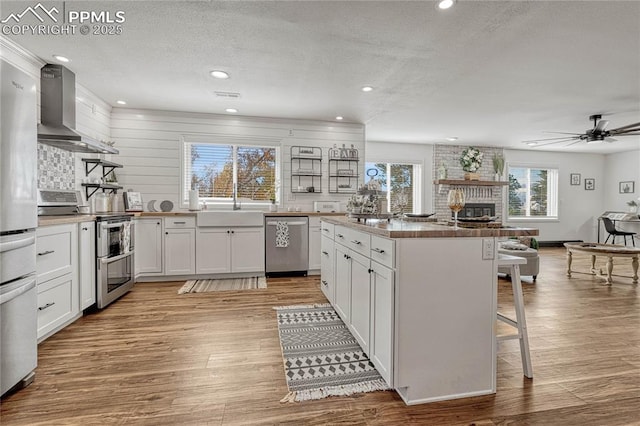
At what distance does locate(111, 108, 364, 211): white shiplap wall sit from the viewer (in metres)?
4.58

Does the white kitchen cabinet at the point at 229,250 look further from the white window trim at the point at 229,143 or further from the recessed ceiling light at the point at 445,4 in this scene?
the recessed ceiling light at the point at 445,4

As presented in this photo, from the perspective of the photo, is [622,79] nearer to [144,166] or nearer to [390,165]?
[390,165]

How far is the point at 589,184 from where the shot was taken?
8.41 meters

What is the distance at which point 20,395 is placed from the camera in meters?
1.72

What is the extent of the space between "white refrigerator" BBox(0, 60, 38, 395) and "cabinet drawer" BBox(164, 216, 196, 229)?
92.5 inches

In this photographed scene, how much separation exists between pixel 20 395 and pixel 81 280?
1.28 meters

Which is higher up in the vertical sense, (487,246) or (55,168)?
(55,168)

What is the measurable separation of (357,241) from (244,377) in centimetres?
117

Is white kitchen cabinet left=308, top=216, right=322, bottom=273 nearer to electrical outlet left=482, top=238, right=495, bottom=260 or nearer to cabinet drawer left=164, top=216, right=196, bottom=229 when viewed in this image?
cabinet drawer left=164, top=216, right=196, bottom=229

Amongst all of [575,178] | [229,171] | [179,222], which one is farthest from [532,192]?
[179,222]

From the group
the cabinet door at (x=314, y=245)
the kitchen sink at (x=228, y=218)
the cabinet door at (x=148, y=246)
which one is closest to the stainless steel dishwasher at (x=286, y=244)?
the cabinet door at (x=314, y=245)


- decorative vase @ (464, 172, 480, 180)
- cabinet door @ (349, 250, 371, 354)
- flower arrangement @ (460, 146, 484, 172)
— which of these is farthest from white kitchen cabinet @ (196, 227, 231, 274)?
decorative vase @ (464, 172, 480, 180)

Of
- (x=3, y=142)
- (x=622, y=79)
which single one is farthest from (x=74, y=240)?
(x=622, y=79)

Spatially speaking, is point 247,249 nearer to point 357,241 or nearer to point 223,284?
point 223,284
